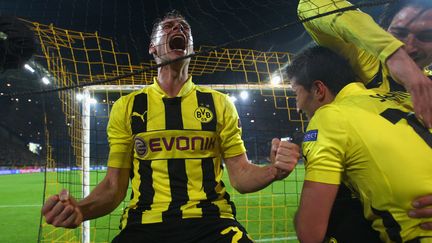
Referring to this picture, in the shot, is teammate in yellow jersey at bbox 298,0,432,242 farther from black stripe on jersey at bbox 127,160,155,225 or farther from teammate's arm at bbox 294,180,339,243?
black stripe on jersey at bbox 127,160,155,225

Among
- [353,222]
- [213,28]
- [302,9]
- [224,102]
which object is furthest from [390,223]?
[213,28]

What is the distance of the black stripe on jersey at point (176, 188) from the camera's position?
218cm

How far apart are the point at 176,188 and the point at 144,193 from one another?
0.20 m

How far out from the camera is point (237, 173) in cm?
237

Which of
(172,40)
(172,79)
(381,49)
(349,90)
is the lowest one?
(349,90)

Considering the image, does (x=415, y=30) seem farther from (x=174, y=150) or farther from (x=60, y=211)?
(x=60, y=211)

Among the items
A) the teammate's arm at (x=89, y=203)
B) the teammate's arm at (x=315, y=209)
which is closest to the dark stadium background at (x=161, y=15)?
the teammate's arm at (x=89, y=203)

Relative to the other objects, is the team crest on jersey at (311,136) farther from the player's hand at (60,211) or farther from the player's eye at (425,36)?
the player's hand at (60,211)

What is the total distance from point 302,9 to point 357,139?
823mm

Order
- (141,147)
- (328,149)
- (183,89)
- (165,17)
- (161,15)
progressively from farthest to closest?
(161,15) → (165,17) → (183,89) → (141,147) → (328,149)

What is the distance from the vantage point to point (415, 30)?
1.80m

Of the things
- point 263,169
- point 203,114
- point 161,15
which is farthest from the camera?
point 161,15

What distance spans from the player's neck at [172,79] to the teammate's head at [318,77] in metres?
0.87

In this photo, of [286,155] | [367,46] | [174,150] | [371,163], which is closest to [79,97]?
[174,150]
